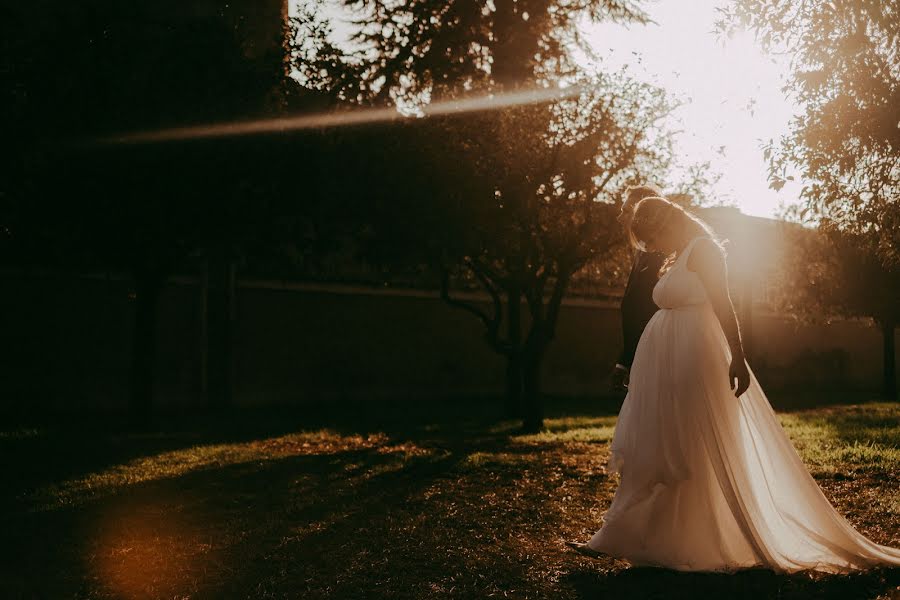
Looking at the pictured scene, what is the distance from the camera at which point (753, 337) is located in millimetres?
32906

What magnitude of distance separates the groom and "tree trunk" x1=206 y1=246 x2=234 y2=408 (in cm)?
1606

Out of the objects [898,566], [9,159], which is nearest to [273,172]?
[9,159]

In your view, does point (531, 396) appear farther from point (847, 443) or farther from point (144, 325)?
point (144, 325)

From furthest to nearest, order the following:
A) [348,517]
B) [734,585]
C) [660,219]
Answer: [348,517] < [660,219] < [734,585]

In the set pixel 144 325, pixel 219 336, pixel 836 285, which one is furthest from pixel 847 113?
pixel 836 285

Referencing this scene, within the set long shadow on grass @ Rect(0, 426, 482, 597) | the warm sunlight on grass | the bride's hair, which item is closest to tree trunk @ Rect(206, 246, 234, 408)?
long shadow on grass @ Rect(0, 426, 482, 597)

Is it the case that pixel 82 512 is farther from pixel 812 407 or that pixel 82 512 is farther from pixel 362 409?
pixel 812 407

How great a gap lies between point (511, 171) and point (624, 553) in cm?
923

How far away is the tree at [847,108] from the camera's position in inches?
312

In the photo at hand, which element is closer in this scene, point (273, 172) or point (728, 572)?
point (728, 572)

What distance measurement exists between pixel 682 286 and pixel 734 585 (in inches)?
63.2

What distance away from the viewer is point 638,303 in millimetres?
5230

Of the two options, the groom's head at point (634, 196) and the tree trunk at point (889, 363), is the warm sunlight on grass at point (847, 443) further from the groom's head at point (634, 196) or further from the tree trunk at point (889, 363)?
the tree trunk at point (889, 363)

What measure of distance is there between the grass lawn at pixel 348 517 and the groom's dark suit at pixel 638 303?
1346mm
